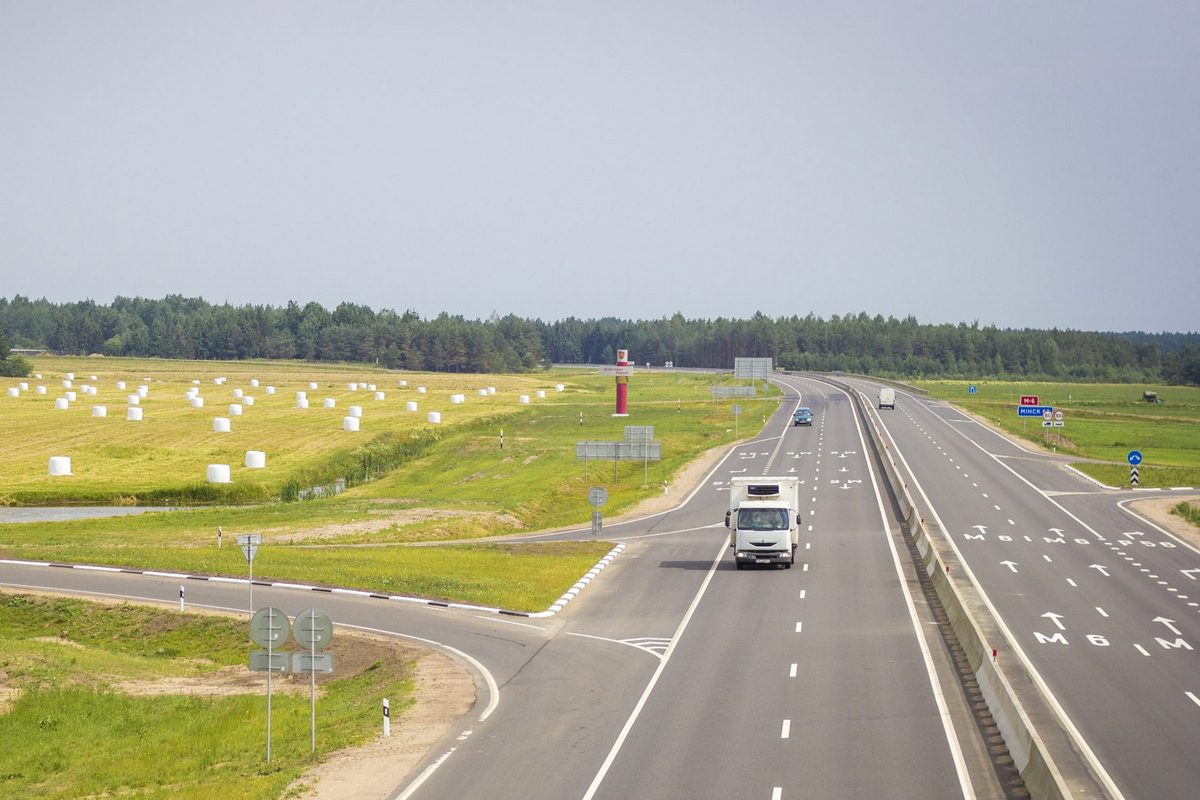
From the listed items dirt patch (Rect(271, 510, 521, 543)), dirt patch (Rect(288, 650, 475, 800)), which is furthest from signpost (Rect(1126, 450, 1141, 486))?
dirt patch (Rect(288, 650, 475, 800))

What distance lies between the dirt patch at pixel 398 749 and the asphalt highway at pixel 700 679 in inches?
18.7

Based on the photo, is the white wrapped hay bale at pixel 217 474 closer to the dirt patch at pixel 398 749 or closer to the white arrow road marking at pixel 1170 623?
the dirt patch at pixel 398 749

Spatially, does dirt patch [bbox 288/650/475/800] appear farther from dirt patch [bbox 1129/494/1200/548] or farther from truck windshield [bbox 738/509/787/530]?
dirt patch [bbox 1129/494/1200/548]

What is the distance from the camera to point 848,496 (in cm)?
7431

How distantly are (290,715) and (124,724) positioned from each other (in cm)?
410

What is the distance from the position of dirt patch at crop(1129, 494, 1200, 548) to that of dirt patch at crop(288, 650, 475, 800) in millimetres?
38762

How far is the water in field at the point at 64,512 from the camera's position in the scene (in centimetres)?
7569

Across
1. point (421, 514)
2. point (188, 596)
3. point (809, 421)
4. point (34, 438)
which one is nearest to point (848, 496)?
point (421, 514)

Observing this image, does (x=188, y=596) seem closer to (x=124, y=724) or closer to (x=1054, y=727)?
(x=124, y=724)

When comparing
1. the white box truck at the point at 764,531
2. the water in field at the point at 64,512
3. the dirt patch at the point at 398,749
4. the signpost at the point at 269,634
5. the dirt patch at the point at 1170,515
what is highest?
the signpost at the point at 269,634

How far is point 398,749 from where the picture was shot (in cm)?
2612

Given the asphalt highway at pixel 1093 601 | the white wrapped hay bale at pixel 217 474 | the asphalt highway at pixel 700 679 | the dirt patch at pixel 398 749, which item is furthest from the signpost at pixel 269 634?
the white wrapped hay bale at pixel 217 474

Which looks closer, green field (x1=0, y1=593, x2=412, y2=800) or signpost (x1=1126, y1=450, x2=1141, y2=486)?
green field (x1=0, y1=593, x2=412, y2=800)

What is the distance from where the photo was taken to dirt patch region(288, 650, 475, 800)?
23.5m
